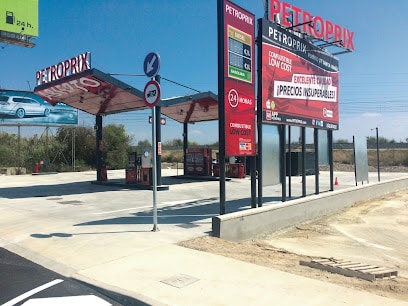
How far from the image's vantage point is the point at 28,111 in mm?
33125

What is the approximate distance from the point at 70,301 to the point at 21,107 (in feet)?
103

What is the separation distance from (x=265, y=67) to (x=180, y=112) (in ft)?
43.3

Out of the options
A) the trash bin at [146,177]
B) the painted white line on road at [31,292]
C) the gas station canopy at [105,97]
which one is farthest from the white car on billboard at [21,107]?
the painted white line on road at [31,292]

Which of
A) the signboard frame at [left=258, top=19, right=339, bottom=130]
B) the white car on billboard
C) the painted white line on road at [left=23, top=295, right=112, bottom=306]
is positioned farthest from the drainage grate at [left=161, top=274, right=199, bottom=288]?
the white car on billboard

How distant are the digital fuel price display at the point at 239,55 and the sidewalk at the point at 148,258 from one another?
3.83m

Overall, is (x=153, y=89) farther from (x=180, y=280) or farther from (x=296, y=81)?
(x=296, y=81)

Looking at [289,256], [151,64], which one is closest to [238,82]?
[151,64]

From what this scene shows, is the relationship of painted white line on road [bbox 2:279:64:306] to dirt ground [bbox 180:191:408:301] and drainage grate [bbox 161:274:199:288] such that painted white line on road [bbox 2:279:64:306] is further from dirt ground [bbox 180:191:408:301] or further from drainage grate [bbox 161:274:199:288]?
dirt ground [bbox 180:191:408:301]

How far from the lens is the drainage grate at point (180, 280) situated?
5316 mm

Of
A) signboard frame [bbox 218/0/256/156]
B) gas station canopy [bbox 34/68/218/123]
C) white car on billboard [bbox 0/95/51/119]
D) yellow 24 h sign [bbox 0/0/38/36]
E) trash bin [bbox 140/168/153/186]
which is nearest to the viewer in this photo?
signboard frame [bbox 218/0/256/156]

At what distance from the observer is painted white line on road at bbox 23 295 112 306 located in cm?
473

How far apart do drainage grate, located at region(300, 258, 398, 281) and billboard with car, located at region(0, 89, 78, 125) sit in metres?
31.0

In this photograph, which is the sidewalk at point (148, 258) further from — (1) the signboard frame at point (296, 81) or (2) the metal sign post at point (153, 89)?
(1) the signboard frame at point (296, 81)

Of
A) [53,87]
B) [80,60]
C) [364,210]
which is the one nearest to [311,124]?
[364,210]
